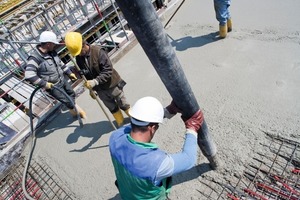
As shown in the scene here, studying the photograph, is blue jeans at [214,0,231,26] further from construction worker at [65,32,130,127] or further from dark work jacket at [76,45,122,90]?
dark work jacket at [76,45,122,90]

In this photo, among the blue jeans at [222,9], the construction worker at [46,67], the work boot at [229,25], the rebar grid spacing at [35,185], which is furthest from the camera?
the work boot at [229,25]

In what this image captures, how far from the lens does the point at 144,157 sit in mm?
2113

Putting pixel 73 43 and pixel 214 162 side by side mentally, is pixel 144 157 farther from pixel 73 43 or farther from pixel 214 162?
pixel 73 43

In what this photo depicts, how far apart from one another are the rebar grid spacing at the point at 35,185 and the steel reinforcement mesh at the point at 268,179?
2385 mm

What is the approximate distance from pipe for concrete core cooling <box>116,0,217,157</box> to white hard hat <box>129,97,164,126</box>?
0.99 feet

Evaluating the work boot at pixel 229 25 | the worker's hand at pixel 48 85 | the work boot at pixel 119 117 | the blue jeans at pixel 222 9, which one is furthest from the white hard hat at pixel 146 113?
the work boot at pixel 229 25

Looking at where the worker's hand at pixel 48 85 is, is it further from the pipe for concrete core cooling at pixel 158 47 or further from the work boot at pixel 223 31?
the work boot at pixel 223 31

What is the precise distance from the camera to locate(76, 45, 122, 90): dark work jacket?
12.7 ft

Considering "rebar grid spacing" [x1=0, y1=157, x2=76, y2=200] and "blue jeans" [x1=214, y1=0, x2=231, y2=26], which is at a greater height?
"blue jeans" [x1=214, y1=0, x2=231, y2=26]

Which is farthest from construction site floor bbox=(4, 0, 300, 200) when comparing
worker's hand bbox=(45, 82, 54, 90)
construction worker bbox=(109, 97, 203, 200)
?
construction worker bbox=(109, 97, 203, 200)

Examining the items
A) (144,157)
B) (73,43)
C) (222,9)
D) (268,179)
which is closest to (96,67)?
(73,43)

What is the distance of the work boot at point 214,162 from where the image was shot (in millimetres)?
3512

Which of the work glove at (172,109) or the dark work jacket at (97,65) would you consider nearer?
the work glove at (172,109)

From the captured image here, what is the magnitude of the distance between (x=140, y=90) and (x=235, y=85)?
1.99 metres
